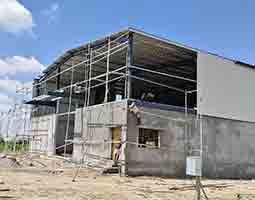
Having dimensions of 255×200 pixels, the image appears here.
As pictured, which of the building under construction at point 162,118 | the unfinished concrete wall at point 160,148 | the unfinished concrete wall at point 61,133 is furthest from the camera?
the unfinished concrete wall at point 61,133

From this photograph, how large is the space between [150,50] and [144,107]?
422 cm

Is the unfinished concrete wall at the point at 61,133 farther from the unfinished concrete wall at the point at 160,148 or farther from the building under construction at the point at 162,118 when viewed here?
the unfinished concrete wall at the point at 160,148

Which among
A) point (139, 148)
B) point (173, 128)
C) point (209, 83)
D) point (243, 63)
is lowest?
point (139, 148)

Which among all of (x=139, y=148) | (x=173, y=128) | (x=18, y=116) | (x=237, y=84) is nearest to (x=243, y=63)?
(x=237, y=84)

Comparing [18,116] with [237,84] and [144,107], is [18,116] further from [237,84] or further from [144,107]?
[237,84]

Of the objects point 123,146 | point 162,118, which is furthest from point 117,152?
point 162,118

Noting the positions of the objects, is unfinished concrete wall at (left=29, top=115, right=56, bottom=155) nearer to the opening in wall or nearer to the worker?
the worker

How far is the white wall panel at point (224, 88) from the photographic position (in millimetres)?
16969

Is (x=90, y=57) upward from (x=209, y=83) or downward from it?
upward

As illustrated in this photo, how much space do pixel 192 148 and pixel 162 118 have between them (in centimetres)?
227

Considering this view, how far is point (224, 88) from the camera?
17.9m

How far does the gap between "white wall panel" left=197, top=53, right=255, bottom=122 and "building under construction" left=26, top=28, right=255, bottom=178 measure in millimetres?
50

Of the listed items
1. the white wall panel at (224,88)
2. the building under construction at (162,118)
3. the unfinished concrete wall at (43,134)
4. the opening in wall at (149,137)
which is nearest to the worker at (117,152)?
the building under construction at (162,118)

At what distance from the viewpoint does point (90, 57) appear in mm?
18766
